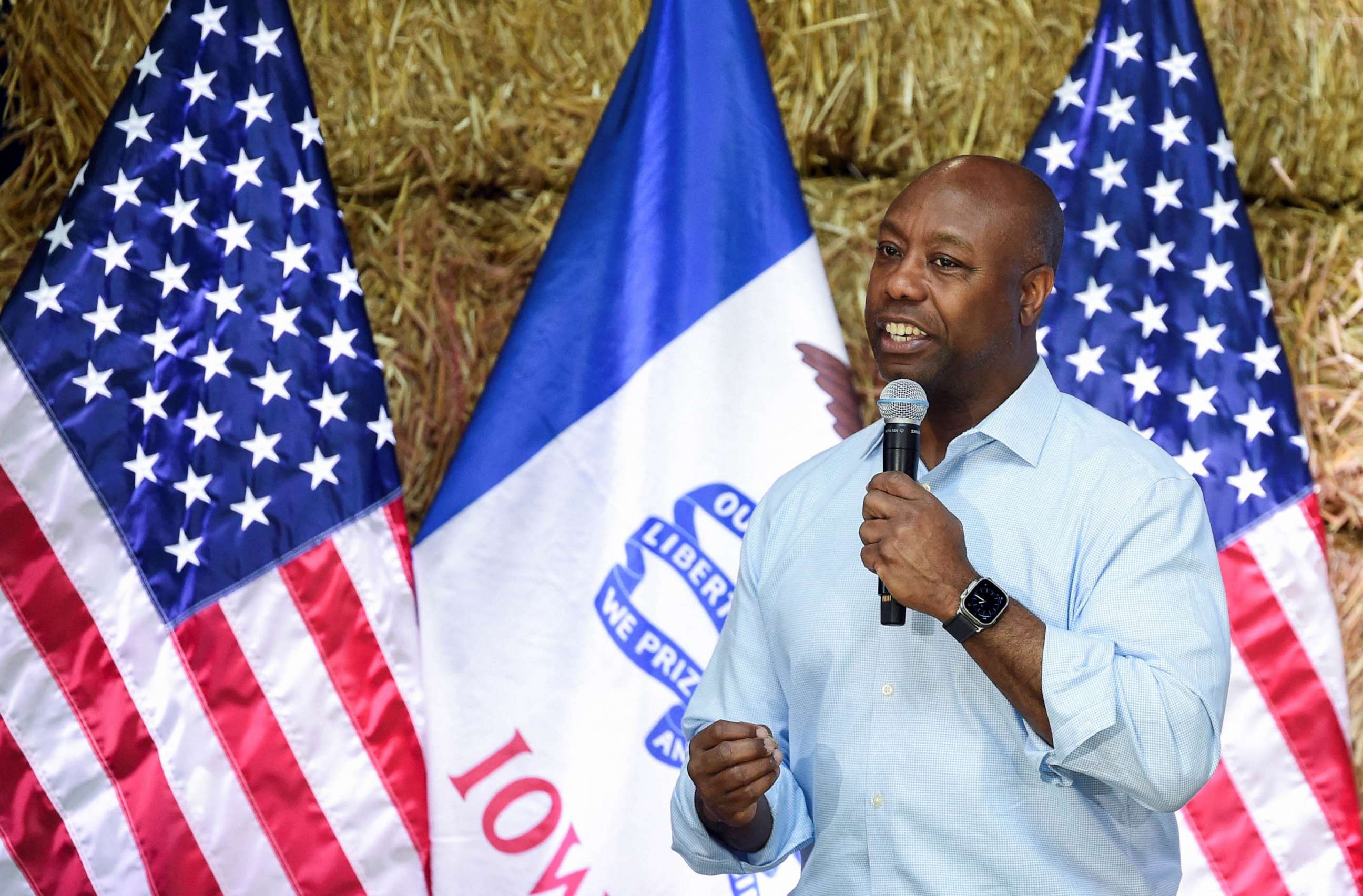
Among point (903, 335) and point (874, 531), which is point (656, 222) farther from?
point (874, 531)

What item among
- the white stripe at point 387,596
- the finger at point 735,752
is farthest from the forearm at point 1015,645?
the white stripe at point 387,596

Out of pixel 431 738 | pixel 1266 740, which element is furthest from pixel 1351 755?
pixel 431 738

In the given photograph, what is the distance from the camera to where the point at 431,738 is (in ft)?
7.97

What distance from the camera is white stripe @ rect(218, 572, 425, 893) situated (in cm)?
242

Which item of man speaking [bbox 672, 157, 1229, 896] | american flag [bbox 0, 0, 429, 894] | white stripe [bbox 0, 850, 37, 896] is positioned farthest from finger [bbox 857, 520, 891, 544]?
white stripe [bbox 0, 850, 37, 896]

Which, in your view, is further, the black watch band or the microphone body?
the microphone body

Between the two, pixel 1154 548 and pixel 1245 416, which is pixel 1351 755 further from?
pixel 1154 548

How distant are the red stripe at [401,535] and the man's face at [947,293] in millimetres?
1222

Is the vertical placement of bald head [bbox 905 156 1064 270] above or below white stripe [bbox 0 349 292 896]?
above

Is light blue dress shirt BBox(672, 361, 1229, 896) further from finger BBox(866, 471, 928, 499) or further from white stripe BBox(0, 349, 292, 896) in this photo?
white stripe BBox(0, 349, 292, 896)

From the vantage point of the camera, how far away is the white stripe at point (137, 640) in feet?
7.85

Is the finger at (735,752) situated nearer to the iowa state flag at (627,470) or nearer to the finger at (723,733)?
the finger at (723,733)

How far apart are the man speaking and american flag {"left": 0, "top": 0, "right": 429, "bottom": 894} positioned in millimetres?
1034

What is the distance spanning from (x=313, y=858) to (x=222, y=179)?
3.99 ft
